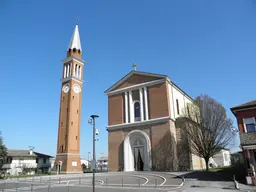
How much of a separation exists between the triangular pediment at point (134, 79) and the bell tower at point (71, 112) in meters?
14.7

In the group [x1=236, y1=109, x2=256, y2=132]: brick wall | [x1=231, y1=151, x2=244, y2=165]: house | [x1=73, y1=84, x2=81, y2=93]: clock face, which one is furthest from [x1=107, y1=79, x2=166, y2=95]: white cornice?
[x1=231, y1=151, x2=244, y2=165]: house

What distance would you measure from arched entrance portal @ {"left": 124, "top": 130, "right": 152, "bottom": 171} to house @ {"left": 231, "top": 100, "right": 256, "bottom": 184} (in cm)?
1463

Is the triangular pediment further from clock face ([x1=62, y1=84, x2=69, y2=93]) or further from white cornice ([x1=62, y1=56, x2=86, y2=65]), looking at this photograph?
white cornice ([x1=62, y1=56, x2=86, y2=65])

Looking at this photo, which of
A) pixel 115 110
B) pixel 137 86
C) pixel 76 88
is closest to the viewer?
pixel 137 86

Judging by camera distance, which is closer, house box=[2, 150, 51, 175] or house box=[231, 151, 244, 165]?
house box=[231, 151, 244, 165]

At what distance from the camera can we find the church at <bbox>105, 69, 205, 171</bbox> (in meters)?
29.9

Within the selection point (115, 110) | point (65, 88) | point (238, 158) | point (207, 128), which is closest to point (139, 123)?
point (115, 110)

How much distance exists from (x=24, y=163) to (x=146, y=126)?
127 ft

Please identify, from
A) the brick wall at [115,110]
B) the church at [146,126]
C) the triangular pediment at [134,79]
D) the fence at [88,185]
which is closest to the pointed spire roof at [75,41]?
the triangular pediment at [134,79]

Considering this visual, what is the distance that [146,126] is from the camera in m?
32.5

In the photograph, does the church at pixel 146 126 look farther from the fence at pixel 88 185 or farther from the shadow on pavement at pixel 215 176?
the fence at pixel 88 185

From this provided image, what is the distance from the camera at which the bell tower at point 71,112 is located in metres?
44.4

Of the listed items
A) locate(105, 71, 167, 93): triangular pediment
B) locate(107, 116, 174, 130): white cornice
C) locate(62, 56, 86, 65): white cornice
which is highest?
locate(62, 56, 86, 65): white cornice

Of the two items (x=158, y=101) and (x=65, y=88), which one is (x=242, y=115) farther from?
(x=65, y=88)
